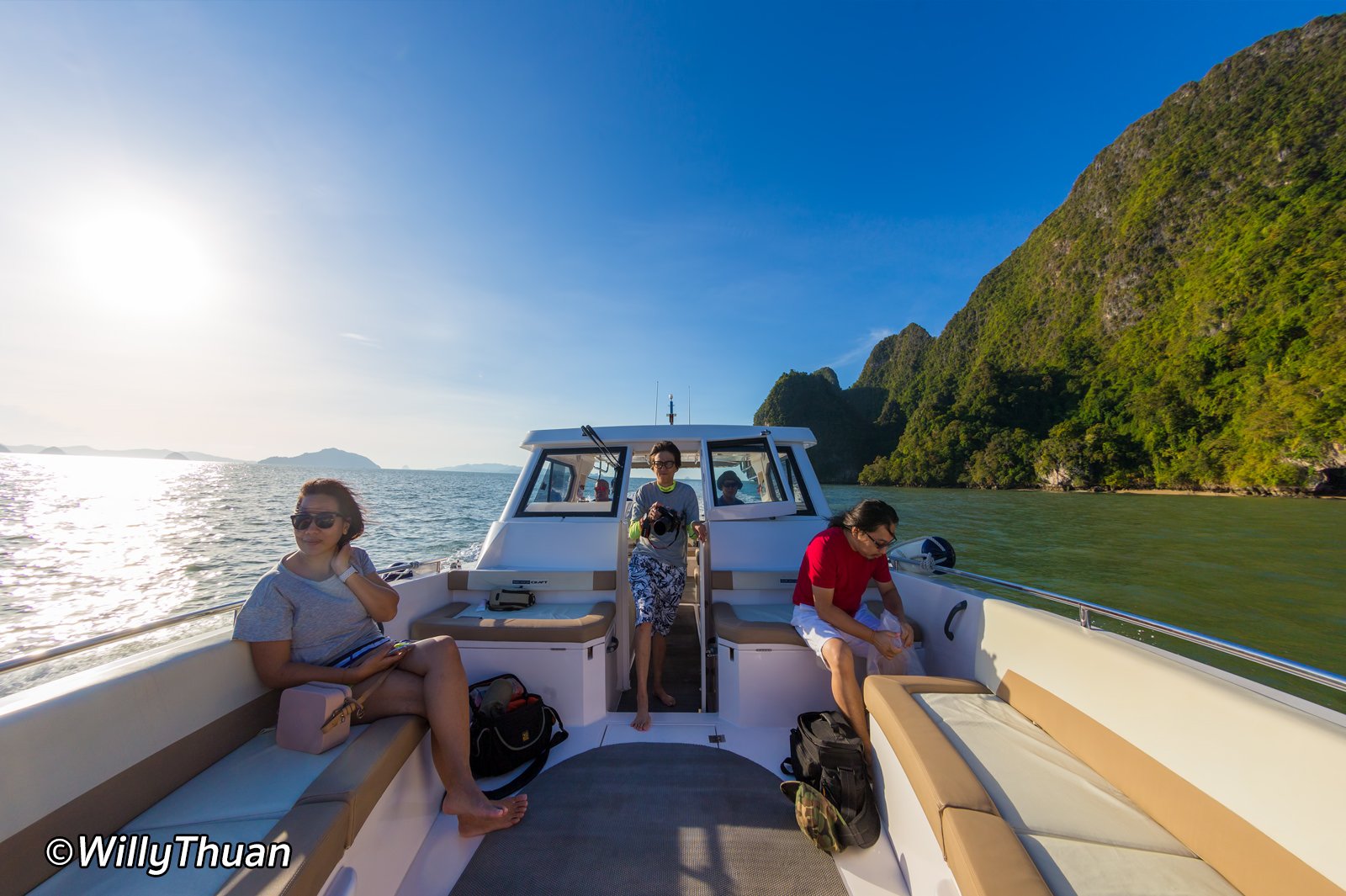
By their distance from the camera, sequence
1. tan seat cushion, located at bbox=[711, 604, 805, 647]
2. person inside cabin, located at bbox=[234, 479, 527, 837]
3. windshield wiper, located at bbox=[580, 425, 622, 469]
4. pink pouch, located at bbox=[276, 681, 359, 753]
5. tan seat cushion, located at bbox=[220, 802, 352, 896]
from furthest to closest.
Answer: windshield wiper, located at bbox=[580, 425, 622, 469]
tan seat cushion, located at bbox=[711, 604, 805, 647]
person inside cabin, located at bbox=[234, 479, 527, 837]
pink pouch, located at bbox=[276, 681, 359, 753]
tan seat cushion, located at bbox=[220, 802, 352, 896]

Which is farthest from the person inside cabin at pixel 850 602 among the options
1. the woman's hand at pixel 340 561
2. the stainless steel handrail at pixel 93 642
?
the stainless steel handrail at pixel 93 642

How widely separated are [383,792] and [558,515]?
2.29m

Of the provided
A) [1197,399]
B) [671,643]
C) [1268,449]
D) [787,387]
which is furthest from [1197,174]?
[671,643]

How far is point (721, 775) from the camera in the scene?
2.53 m

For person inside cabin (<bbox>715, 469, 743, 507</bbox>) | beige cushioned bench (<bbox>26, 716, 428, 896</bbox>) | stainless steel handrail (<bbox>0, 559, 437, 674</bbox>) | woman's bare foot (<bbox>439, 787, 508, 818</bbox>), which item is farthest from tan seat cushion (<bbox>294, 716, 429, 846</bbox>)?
person inside cabin (<bbox>715, 469, 743, 507</bbox>)

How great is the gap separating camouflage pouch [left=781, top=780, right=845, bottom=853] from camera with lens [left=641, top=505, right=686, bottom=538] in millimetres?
1605

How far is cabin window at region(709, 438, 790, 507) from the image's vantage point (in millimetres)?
4020

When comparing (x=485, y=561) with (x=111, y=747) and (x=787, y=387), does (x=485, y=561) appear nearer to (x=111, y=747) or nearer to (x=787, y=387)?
(x=111, y=747)

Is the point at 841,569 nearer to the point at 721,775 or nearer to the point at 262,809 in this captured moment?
the point at 721,775

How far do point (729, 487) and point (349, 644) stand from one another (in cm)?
269

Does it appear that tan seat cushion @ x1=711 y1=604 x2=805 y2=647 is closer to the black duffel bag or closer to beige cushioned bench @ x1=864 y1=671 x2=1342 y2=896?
beige cushioned bench @ x1=864 y1=671 x2=1342 y2=896

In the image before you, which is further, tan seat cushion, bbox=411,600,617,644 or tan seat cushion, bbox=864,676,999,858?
tan seat cushion, bbox=411,600,617,644

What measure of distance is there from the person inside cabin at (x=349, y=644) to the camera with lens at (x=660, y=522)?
141 cm

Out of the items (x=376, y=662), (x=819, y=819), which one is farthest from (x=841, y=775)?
(x=376, y=662)
